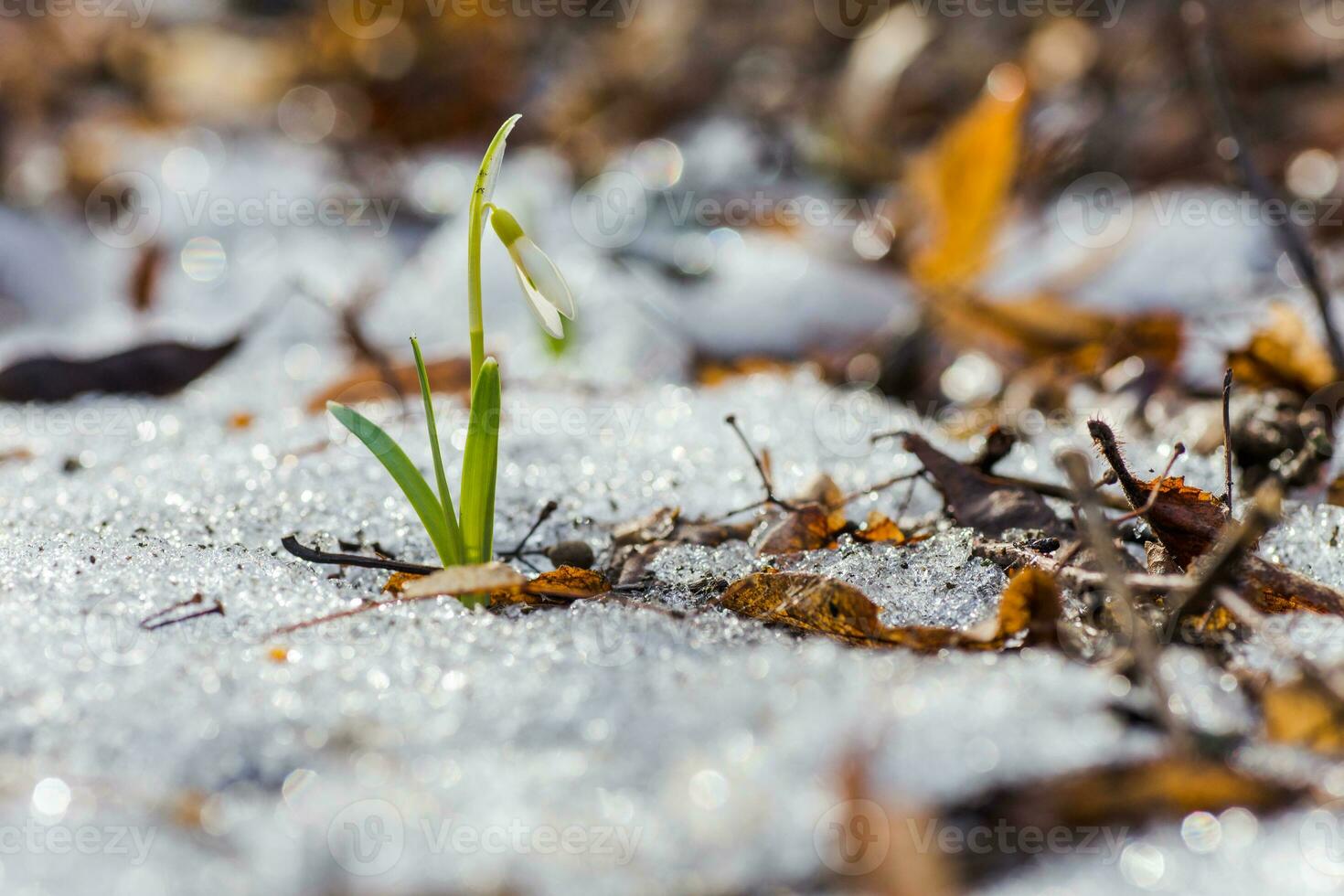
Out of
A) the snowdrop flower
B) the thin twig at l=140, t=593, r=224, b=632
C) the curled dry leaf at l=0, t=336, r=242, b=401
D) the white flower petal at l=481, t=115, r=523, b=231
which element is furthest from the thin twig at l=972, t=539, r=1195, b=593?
the curled dry leaf at l=0, t=336, r=242, b=401

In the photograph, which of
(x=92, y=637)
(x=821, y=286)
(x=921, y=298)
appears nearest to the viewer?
(x=92, y=637)

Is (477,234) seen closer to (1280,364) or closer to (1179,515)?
(1179,515)

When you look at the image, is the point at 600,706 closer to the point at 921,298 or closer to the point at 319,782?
the point at 319,782

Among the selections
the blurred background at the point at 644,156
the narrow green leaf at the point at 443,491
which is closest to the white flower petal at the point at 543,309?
the narrow green leaf at the point at 443,491

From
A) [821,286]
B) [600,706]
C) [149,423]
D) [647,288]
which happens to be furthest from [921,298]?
[600,706]

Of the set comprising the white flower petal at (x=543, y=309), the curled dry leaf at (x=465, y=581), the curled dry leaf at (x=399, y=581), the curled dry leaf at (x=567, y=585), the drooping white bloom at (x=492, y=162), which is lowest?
the curled dry leaf at (x=567, y=585)

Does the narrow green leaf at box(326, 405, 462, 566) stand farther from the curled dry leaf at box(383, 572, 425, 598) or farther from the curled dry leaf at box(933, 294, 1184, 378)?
the curled dry leaf at box(933, 294, 1184, 378)

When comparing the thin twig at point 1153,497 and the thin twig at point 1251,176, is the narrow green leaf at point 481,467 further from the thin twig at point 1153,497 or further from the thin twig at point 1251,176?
the thin twig at point 1251,176
